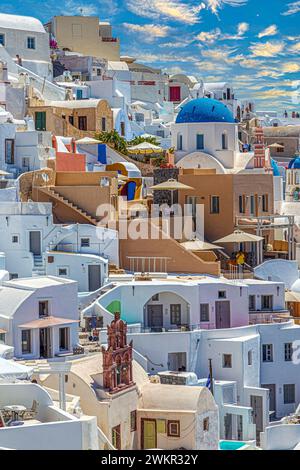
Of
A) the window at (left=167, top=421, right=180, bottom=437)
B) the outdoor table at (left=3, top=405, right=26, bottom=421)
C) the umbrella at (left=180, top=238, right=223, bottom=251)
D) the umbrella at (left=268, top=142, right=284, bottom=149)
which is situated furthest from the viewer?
the umbrella at (left=268, top=142, right=284, bottom=149)

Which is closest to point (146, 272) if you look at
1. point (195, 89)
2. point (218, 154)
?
point (218, 154)

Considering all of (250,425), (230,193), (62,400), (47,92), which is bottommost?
(250,425)

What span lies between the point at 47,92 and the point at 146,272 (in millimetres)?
17721

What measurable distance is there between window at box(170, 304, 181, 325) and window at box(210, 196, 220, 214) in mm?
7399

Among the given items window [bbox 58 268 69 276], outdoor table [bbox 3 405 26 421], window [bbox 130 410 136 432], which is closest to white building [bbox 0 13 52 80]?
window [bbox 58 268 69 276]

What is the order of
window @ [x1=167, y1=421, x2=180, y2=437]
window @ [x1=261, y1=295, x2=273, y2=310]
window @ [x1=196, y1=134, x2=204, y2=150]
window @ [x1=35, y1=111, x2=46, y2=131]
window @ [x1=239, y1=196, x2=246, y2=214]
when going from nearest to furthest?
window @ [x1=167, y1=421, x2=180, y2=437] < window @ [x1=261, y1=295, x2=273, y2=310] < window @ [x1=239, y1=196, x2=246, y2=214] < window @ [x1=35, y1=111, x2=46, y2=131] < window @ [x1=196, y1=134, x2=204, y2=150]

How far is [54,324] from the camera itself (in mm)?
30062

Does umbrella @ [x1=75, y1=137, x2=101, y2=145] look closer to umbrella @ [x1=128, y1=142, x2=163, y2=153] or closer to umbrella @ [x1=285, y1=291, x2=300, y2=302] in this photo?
umbrella @ [x1=128, y1=142, x2=163, y2=153]

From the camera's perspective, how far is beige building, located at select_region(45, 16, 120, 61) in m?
68.0

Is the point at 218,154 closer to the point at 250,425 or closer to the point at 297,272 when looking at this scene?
the point at 297,272

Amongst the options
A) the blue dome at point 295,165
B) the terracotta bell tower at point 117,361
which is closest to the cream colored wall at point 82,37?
the blue dome at point 295,165

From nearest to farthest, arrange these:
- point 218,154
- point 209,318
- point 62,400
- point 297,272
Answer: point 62,400 → point 209,318 → point 297,272 → point 218,154

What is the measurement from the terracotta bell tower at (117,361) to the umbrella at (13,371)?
6.78 feet

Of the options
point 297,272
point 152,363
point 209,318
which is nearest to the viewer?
point 152,363
